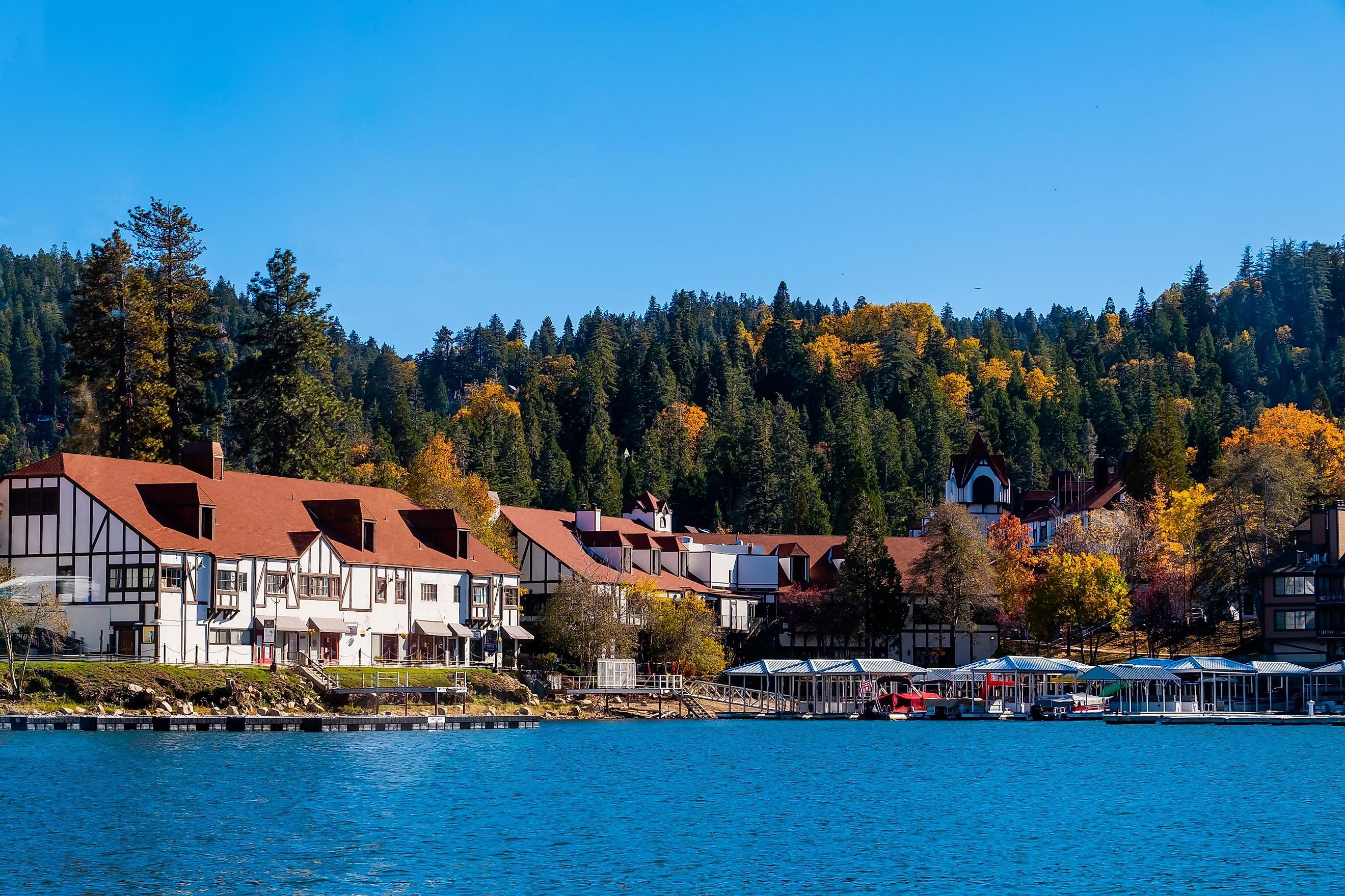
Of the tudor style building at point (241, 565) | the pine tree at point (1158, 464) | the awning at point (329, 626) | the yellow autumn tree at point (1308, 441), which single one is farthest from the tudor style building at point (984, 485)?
the awning at point (329, 626)

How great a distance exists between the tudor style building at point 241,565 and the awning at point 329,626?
0.09 metres

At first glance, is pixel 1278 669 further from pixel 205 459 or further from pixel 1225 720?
pixel 205 459

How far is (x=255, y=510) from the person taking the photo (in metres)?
81.5

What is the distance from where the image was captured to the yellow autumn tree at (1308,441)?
112 metres

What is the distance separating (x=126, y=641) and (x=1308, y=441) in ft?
279

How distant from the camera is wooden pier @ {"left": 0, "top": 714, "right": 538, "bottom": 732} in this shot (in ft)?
210

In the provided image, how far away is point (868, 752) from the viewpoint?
65.0 metres

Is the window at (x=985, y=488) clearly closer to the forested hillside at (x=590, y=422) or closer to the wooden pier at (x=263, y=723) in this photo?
the forested hillside at (x=590, y=422)

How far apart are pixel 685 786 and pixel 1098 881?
61.9 feet

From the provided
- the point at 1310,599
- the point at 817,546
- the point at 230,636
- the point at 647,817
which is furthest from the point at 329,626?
the point at 1310,599

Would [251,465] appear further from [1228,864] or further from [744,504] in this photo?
[1228,864]

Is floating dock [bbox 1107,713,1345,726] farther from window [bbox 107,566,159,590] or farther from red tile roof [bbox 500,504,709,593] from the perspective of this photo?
window [bbox 107,566,159,590]

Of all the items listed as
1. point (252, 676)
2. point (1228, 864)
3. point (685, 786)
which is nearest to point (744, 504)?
point (252, 676)

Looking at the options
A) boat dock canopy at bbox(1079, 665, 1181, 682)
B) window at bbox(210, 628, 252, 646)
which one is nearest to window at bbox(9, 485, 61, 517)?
window at bbox(210, 628, 252, 646)
